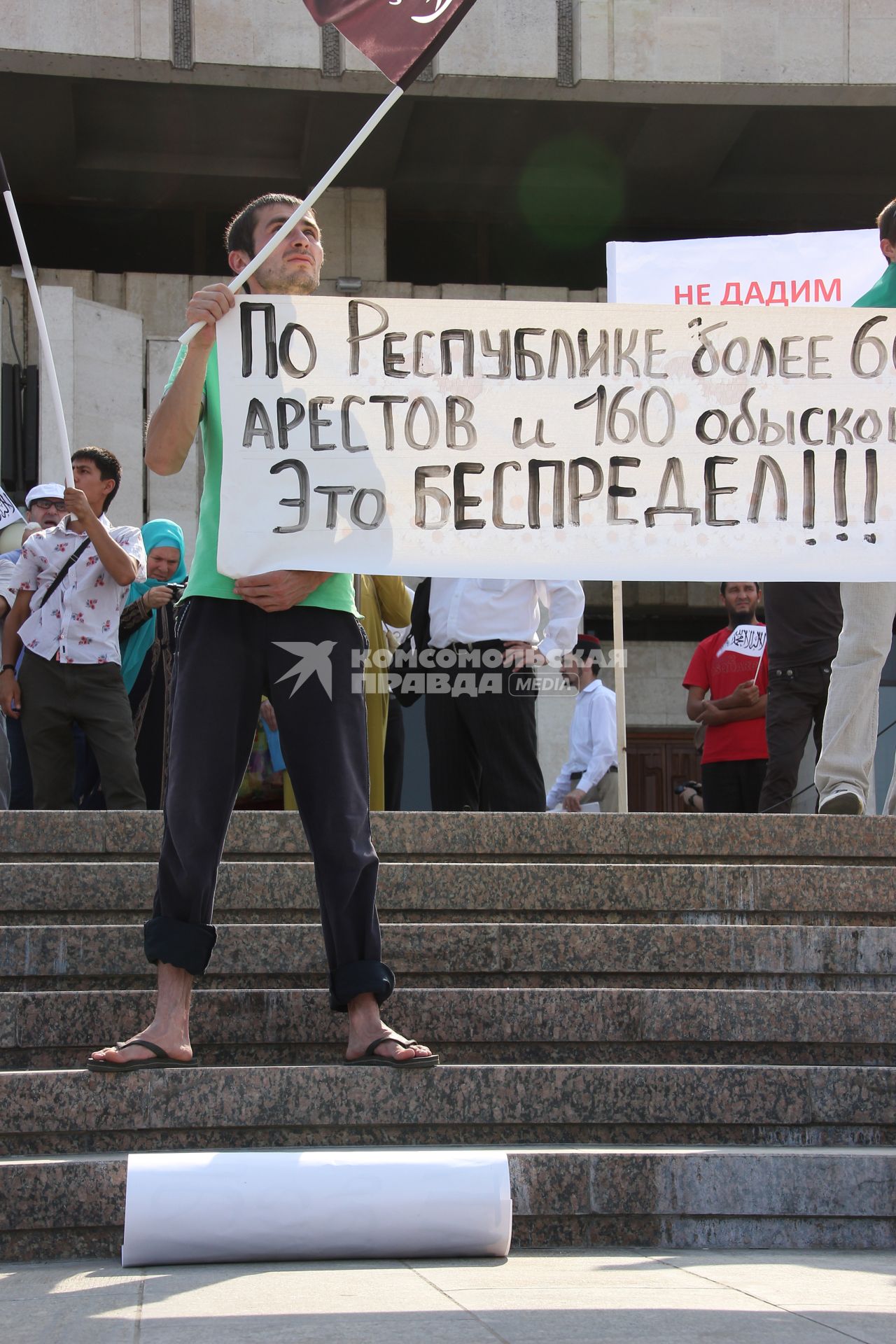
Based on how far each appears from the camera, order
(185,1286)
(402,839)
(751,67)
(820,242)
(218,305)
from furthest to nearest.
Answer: (751,67)
(820,242)
(402,839)
(218,305)
(185,1286)

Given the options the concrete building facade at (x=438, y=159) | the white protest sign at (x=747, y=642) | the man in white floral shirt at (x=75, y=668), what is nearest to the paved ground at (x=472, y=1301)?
the man in white floral shirt at (x=75, y=668)

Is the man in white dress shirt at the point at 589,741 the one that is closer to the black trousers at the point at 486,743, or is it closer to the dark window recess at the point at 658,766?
the black trousers at the point at 486,743

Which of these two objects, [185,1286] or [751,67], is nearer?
Result: [185,1286]

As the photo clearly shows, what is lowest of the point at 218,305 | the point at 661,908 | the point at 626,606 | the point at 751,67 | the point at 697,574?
the point at 661,908

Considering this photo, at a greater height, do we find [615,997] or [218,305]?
[218,305]

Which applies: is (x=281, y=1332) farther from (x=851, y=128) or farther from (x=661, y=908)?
(x=851, y=128)

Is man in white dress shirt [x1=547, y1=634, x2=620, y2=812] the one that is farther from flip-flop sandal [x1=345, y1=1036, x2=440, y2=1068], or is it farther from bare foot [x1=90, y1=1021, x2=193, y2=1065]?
bare foot [x1=90, y1=1021, x2=193, y2=1065]

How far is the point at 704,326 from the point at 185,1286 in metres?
3.02

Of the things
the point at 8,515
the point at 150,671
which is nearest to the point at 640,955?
the point at 150,671

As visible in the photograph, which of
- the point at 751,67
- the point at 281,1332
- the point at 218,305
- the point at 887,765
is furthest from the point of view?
the point at 887,765

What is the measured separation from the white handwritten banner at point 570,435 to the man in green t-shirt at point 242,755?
35cm

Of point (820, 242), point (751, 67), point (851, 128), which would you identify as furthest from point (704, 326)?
point (851, 128)

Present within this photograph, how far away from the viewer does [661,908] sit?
4605mm

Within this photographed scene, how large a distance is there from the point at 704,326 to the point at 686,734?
1216 centimetres
